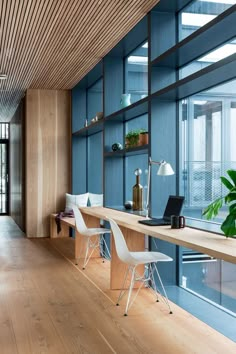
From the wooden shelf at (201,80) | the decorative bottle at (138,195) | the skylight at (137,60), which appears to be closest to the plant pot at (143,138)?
the decorative bottle at (138,195)

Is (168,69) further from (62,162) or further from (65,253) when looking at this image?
(62,162)

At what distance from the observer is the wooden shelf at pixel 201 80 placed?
326cm

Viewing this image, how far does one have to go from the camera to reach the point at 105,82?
6434mm

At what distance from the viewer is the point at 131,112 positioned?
18.3 feet

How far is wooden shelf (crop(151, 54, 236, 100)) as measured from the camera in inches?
128

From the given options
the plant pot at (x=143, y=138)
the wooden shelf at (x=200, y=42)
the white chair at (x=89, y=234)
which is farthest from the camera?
the white chair at (x=89, y=234)

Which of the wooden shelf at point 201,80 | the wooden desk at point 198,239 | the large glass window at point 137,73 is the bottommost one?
the wooden desk at point 198,239

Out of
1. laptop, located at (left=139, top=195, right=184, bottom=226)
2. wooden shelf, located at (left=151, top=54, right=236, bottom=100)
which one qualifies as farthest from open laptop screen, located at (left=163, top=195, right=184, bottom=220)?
wooden shelf, located at (left=151, top=54, right=236, bottom=100)

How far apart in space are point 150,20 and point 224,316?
293cm

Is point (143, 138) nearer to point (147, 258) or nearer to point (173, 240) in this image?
point (147, 258)

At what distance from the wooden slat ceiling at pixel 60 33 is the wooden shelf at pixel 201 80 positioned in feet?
2.94

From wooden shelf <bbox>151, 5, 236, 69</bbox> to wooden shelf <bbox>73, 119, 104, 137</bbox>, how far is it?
2226 mm

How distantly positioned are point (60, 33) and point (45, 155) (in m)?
3.85

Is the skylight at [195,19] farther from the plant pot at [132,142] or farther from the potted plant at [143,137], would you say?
the plant pot at [132,142]
